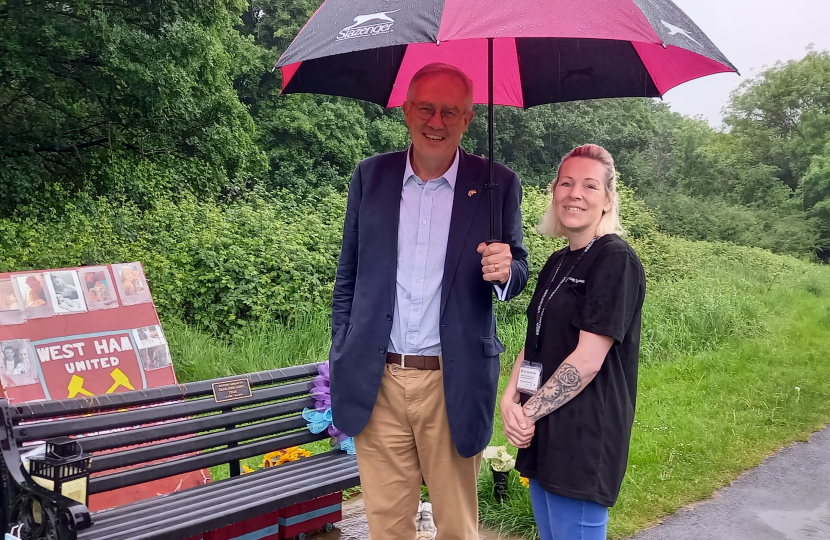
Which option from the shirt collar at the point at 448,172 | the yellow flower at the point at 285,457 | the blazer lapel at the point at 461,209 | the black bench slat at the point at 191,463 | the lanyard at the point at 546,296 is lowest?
the yellow flower at the point at 285,457

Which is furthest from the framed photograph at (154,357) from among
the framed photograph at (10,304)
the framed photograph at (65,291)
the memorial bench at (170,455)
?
the memorial bench at (170,455)

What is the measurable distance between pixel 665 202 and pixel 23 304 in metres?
24.7

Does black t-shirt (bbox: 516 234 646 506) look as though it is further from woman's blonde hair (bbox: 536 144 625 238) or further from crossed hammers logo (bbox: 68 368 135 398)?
crossed hammers logo (bbox: 68 368 135 398)

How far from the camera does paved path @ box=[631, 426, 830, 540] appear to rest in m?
3.90

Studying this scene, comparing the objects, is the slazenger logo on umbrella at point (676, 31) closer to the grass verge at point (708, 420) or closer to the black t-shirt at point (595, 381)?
the black t-shirt at point (595, 381)

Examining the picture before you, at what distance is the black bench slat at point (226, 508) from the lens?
2.66 meters

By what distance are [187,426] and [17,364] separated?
3.89 feet

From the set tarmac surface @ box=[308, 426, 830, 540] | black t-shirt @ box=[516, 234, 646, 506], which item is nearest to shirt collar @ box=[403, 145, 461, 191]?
black t-shirt @ box=[516, 234, 646, 506]

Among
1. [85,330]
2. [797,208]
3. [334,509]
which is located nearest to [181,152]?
[85,330]

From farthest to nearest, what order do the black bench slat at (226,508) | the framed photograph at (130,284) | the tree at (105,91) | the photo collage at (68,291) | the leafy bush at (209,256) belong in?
the tree at (105,91), the leafy bush at (209,256), the framed photograph at (130,284), the photo collage at (68,291), the black bench slat at (226,508)

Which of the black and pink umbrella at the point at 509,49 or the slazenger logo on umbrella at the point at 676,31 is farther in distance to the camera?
the slazenger logo on umbrella at the point at 676,31

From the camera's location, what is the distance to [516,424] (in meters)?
2.17

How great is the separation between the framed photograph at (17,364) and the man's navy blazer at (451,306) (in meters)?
2.20

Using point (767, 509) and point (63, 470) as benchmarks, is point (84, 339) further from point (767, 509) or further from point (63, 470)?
point (767, 509)
